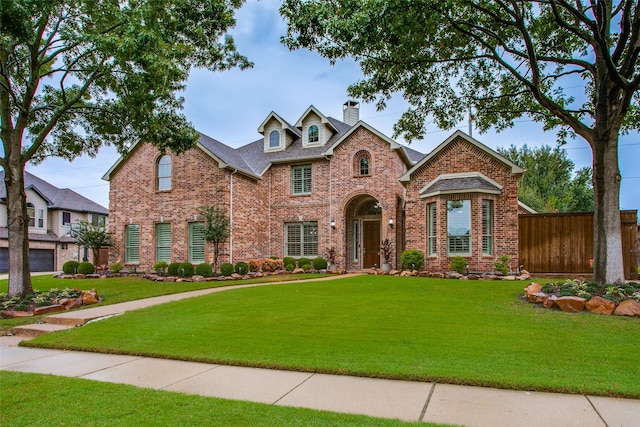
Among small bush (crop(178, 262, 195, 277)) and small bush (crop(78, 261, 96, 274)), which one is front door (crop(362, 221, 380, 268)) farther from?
small bush (crop(78, 261, 96, 274))

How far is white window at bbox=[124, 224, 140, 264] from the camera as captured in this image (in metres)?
20.2

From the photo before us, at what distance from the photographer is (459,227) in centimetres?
1556

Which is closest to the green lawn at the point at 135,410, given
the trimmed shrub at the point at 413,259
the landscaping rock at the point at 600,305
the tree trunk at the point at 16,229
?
the landscaping rock at the point at 600,305

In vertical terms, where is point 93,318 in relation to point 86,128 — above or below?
below

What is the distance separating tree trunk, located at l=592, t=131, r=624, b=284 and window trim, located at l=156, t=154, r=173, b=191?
16.9 m

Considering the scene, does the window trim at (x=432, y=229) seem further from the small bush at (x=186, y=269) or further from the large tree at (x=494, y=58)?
the small bush at (x=186, y=269)

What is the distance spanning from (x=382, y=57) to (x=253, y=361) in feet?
26.8

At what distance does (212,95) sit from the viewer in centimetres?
1728

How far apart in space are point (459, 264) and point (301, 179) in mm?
9072

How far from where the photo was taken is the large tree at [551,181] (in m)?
35.5

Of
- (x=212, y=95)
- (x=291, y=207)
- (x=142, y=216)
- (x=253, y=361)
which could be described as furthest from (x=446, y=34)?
(x=142, y=216)

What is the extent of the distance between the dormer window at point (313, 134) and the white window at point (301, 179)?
1.64 meters

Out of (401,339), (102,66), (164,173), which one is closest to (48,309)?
(102,66)

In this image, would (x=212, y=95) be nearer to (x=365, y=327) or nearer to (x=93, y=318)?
(x=93, y=318)
